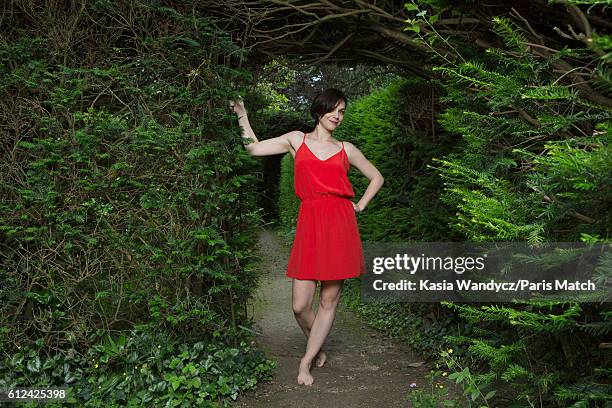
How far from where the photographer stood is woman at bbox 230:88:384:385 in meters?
4.43

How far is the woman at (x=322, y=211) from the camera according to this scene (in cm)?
443

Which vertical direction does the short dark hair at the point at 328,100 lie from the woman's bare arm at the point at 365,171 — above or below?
above

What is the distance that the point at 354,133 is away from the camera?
9.66 m

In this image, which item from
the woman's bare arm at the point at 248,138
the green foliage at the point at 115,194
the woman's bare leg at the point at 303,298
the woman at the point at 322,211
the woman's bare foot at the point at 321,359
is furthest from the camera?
the woman's bare foot at the point at 321,359

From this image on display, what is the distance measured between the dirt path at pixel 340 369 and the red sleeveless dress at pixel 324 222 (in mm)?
548

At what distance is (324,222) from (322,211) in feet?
0.28

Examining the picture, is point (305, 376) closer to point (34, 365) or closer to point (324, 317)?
point (324, 317)

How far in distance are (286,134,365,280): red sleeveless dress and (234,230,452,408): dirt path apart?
1.80ft

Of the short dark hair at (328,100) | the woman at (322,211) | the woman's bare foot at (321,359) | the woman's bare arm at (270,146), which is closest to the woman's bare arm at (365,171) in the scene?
the woman at (322,211)

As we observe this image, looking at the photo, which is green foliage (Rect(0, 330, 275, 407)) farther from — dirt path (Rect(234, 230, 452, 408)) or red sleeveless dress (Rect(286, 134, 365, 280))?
red sleeveless dress (Rect(286, 134, 365, 280))

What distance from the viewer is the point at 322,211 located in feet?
14.7

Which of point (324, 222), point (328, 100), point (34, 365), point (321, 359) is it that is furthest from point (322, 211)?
point (34, 365)

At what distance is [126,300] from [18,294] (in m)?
0.73

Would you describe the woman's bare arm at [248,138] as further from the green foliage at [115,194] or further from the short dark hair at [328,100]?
the short dark hair at [328,100]
